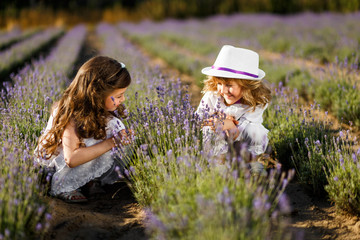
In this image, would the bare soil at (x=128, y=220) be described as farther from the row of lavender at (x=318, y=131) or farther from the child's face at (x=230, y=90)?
the child's face at (x=230, y=90)

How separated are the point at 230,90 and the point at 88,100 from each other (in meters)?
1.12

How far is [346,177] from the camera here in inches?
98.7

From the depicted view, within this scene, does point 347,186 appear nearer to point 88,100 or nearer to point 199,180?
point 199,180

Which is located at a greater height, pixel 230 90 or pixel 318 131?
pixel 230 90

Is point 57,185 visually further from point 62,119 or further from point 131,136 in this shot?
point 131,136

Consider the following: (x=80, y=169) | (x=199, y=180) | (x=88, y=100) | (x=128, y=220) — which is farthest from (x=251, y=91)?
(x=80, y=169)

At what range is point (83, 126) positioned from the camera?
277 cm

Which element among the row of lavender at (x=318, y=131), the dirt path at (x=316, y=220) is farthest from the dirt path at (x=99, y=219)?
the row of lavender at (x=318, y=131)

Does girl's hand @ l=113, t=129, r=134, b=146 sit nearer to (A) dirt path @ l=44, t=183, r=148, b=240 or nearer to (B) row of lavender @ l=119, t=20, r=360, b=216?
(A) dirt path @ l=44, t=183, r=148, b=240

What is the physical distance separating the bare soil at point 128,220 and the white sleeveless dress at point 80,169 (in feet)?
0.41

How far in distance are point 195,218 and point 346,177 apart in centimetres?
125

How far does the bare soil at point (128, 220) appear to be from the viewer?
→ 7.49ft

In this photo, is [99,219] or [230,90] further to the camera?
[230,90]

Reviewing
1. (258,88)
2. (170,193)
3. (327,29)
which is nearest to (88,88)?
(170,193)
